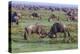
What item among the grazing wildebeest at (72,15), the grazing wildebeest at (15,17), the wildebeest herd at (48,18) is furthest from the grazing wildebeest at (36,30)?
the grazing wildebeest at (72,15)

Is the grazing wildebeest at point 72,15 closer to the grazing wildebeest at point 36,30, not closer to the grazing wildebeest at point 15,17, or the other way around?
the grazing wildebeest at point 36,30

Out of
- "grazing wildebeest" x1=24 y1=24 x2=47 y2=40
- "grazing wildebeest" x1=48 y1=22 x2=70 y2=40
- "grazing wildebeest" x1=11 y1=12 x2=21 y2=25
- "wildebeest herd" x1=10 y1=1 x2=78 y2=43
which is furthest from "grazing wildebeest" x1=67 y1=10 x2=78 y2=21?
"grazing wildebeest" x1=11 y1=12 x2=21 y2=25

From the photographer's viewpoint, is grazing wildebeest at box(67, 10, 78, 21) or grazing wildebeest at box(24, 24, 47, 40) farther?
grazing wildebeest at box(67, 10, 78, 21)

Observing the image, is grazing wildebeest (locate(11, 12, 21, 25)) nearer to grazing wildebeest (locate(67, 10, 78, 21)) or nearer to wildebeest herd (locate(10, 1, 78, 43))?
wildebeest herd (locate(10, 1, 78, 43))

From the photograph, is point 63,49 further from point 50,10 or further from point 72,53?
point 50,10

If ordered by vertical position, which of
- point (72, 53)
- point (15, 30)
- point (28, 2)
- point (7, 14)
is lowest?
point (72, 53)

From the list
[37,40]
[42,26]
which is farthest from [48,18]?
[37,40]

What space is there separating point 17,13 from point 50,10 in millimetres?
303

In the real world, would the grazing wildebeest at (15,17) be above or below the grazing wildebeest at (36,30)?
above

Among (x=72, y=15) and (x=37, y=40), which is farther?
(x=72, y=15)

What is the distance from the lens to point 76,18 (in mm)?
1757

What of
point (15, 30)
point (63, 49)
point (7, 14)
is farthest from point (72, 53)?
point (7, 14)

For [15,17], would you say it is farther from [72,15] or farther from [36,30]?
[72,15]

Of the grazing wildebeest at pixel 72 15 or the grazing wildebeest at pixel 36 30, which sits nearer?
the grazing wildebeest at pixel 36 30
